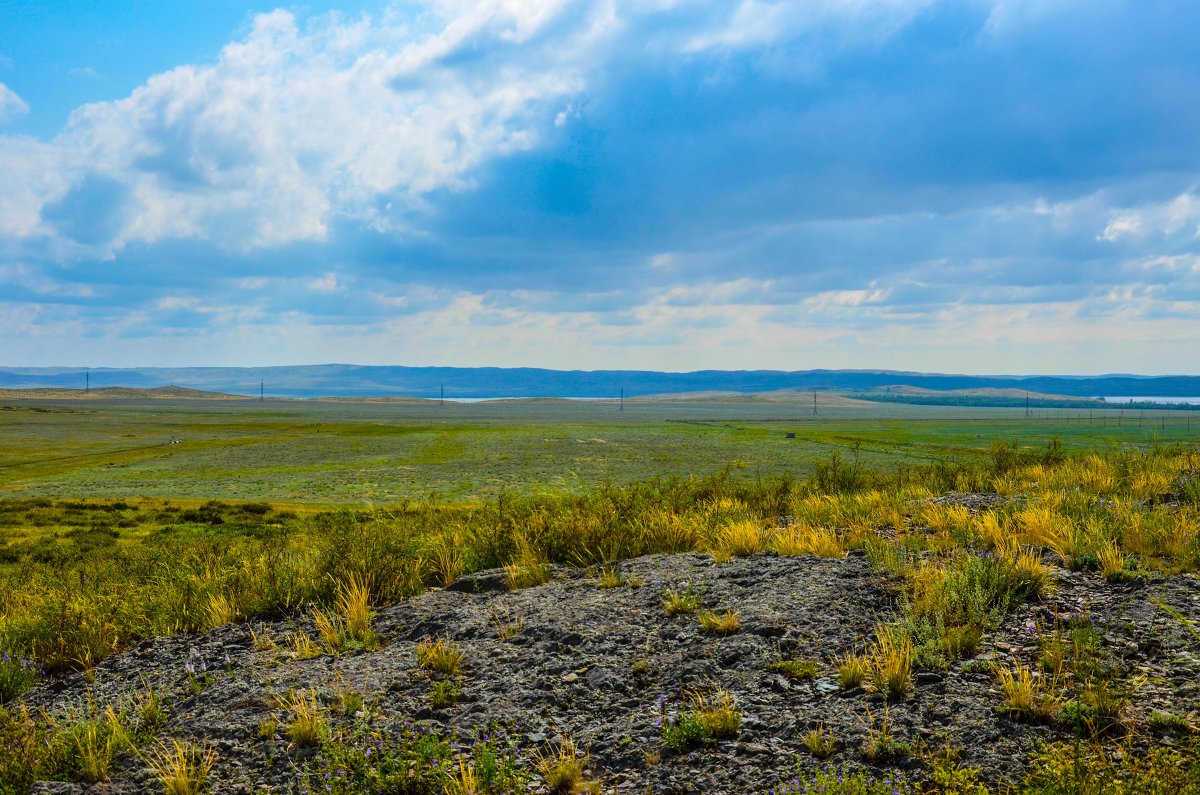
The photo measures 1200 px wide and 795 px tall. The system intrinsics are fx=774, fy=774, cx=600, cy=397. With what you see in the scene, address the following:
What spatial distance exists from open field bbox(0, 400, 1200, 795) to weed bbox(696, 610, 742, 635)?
5cm

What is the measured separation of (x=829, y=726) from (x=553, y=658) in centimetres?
257

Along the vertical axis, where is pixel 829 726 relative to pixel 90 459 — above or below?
above

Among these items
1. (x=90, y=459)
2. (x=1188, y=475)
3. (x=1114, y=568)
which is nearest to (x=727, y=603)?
(x=1114, y=568)

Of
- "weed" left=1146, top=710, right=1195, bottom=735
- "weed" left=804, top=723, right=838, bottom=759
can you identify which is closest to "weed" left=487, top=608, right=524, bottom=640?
"weed" left=804, top=723, right=838, bottom=759

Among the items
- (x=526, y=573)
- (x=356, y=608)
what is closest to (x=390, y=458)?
(x=526, y=573)

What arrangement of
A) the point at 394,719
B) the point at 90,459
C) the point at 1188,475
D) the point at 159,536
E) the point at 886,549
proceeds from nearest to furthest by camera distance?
1. the point at 394,719
2. the point at 886,549
3. the point at 1188,475
4. the point at 159,536
5. the point at 90,459

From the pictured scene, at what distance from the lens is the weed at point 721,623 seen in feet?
A: 23.4

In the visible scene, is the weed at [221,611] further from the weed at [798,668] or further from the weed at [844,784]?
the weed at [844,784]

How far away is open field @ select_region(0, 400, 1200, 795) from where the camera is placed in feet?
17.3

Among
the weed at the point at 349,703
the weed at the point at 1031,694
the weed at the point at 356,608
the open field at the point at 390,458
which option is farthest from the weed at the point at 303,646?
the open field at the point at 390,458

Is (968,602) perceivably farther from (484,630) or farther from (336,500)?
(336,500)

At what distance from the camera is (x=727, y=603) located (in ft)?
25.8

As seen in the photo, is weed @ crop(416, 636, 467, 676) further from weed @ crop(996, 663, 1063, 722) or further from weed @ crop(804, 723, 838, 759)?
weed @ crop(996, 663, 1063, 722)

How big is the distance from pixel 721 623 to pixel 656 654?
0.68 meters
